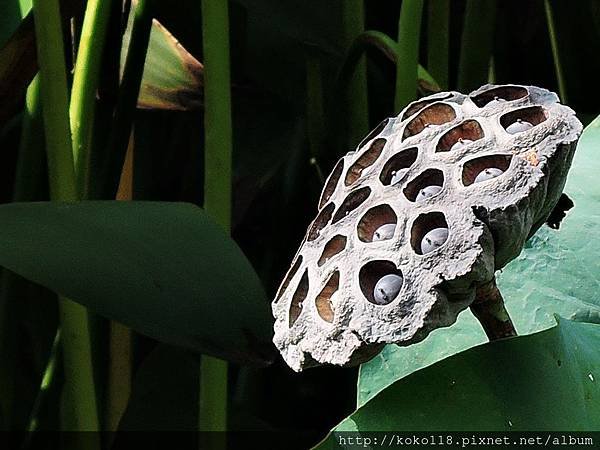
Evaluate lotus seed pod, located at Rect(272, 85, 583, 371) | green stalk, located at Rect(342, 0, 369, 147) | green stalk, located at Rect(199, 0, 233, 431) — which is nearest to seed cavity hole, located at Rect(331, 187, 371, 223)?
lotus seed pod, located at Rect(272, 85, 583, 371)

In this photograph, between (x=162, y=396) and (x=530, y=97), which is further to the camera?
(x=162, y=396)

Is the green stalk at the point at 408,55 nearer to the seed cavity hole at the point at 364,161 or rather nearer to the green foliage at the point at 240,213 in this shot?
the green foliage at the point at 240,213

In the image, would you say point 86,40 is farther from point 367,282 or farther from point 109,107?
point 367,282

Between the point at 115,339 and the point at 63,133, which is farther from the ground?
the point at 63,133

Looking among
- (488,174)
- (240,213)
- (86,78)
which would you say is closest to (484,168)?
(488,174)

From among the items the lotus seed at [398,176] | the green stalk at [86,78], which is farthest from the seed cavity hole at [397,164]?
the green stalk at [86,78]

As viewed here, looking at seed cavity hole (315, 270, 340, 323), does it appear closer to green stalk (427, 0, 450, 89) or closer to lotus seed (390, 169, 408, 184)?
lotus seed (390, 169, 408, 184)

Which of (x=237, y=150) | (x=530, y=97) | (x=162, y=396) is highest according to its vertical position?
(x=530, y=97)

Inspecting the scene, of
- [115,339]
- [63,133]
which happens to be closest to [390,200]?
[63,133]
